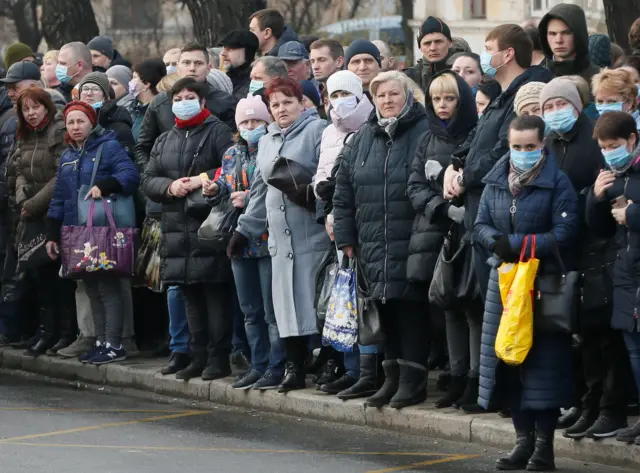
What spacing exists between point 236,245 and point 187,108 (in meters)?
1.24

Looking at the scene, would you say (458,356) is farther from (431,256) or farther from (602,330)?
(602,330)

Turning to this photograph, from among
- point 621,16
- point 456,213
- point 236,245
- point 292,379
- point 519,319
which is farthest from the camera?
point 621,16

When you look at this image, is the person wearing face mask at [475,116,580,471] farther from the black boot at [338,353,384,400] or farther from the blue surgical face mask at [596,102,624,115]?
the black boot at [338,353,384,400]

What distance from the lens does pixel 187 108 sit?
44.7ft

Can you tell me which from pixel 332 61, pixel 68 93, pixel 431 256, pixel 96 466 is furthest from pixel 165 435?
pixel 68 93

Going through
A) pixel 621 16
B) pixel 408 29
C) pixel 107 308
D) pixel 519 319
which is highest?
pixel 408 29

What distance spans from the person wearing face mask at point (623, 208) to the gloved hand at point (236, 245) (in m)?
3.50

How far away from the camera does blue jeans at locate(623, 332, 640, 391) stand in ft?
33.4

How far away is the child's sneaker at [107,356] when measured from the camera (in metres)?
14.9

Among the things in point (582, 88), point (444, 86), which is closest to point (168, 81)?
point (444, 86)

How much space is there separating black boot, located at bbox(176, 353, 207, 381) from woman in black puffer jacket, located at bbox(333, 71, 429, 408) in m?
2.17

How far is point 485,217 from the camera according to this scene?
412 inches

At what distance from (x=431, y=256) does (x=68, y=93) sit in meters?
6.55

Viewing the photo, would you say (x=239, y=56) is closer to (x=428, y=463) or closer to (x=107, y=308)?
(x=107, y=308)
